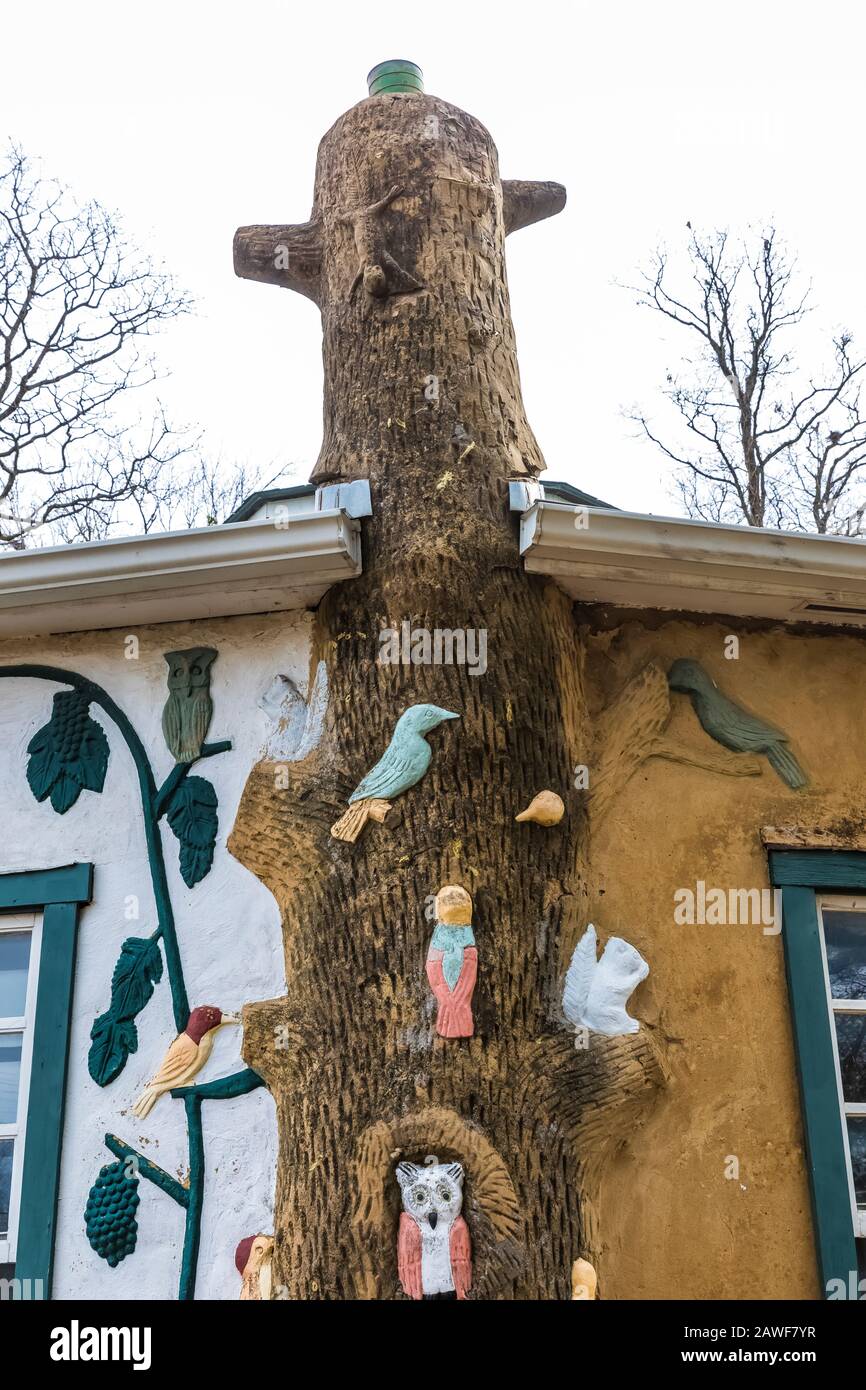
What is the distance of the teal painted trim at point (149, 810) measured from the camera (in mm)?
4621

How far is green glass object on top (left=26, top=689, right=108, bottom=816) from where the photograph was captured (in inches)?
196

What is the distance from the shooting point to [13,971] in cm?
486

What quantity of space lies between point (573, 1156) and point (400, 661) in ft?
5.07

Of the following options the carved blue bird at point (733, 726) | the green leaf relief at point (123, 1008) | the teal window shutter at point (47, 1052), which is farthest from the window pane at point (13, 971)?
the carved blue bird at point (733, 726)

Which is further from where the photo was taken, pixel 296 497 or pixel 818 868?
pixel 296 497

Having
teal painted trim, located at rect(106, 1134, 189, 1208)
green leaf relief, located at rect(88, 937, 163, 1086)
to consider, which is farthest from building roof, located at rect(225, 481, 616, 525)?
teal painted trim, located at rect(106, 1134, 189, 1208)

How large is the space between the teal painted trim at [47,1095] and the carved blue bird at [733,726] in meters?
2.16

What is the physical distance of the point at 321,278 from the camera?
17.9 feet

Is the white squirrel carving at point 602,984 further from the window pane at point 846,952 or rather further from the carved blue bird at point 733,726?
the carved blue bird at point 733,726

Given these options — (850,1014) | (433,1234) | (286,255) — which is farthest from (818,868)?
(286,255)

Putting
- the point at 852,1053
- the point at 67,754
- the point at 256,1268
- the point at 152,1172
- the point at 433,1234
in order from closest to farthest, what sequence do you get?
the point at 433,1234
the point at 256,1268
the point at 152,1172
the point at 852,1053
the point at 67,754

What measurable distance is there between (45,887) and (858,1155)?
2736 millimetres

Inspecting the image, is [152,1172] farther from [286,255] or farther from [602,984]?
[286,255]
